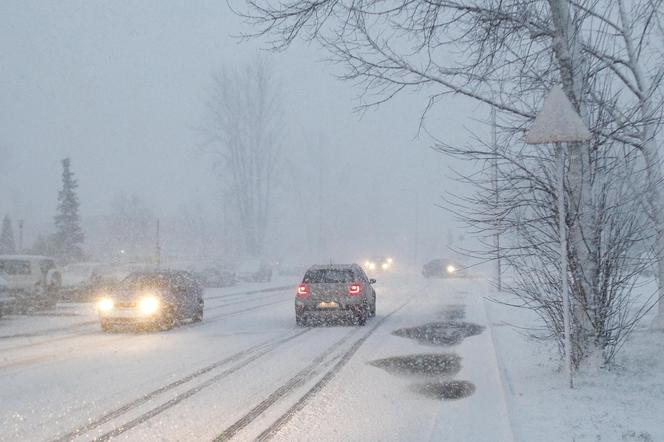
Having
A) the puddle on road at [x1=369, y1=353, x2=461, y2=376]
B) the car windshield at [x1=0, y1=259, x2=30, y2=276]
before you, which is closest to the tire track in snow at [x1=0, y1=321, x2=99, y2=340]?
the car windshield at [x1=0, y1=259, x2=30, y2=276]

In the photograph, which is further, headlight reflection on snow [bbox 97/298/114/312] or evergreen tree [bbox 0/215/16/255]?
evergreen tree [bbox 0/215/16/255]

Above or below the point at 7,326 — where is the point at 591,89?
above

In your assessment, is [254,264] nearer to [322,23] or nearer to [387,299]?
[387,299]

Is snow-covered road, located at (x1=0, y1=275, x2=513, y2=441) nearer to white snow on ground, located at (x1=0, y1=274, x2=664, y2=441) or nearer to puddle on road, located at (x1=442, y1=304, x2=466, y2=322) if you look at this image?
white snow on ground, located at (x1=0, y1=274, x2=664, y2=441)

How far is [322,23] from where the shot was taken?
8.60 metres

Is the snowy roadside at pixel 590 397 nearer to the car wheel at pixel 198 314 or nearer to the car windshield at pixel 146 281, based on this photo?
the car windshield at pixel 146 281

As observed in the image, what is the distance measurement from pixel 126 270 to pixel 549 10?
25.7 m

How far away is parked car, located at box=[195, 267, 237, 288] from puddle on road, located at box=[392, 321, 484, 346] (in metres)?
24.4

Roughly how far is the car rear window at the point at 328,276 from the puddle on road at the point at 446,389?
8.80 m

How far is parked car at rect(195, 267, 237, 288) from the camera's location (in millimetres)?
40116

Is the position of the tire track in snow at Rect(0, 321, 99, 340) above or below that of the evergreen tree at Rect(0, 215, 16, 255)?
below

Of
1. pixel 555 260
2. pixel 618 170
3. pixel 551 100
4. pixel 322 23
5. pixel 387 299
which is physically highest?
pixel 322 23

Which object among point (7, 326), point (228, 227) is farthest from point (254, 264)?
point (228, 227)

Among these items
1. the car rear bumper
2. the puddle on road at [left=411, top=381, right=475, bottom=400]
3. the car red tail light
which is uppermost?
the car red tail light
